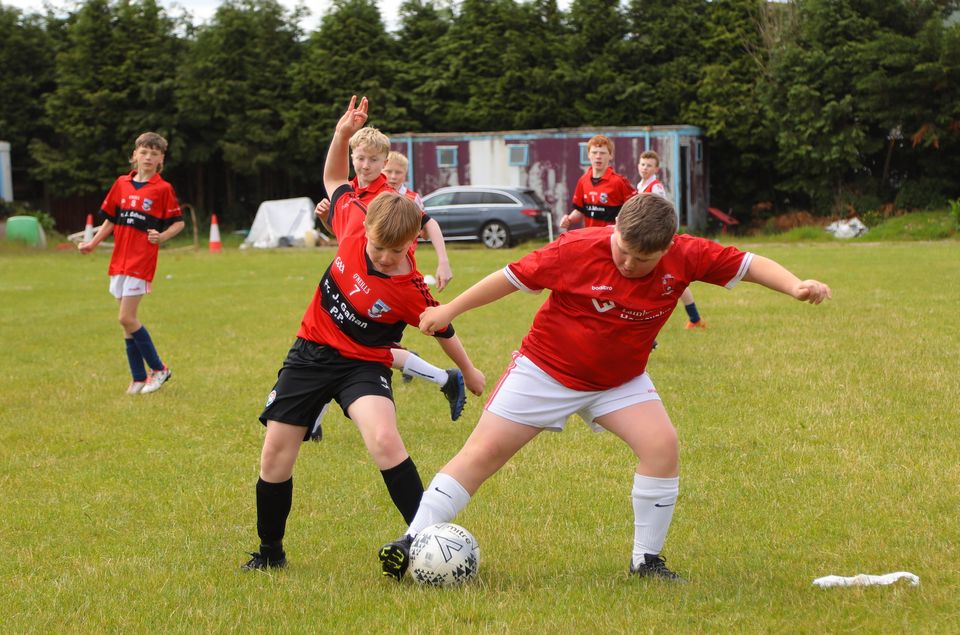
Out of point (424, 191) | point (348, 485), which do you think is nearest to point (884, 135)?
point (424, 191)

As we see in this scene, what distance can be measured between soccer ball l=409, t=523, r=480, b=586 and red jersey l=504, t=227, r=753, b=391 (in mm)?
784

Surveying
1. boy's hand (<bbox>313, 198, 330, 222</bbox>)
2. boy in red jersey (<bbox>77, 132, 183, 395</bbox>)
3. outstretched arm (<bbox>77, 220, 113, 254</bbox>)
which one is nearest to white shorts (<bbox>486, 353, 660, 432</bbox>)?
boy's hand (<bbox>313, 198, 330, 222</bbox>)

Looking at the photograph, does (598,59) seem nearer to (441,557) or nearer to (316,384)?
(316,384)

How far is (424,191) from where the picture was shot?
34.7 m

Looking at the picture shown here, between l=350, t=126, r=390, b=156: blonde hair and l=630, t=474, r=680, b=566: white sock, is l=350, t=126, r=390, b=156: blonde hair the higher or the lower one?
the higher one

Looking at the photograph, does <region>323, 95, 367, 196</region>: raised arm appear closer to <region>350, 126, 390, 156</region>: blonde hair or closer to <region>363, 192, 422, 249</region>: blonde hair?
<region>350, 126, 390, 156</region>: blonde hair

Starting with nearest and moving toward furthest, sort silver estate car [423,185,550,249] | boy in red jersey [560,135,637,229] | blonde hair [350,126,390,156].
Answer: blonde hair [350,126,390,156] → boy in red jersey [560,135,637,229] → silver estate car [423,185,550,249]

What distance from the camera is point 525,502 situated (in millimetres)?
5844

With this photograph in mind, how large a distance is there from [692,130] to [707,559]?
96.4 feet

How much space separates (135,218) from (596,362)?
6.12m

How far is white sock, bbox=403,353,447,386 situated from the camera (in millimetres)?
7773

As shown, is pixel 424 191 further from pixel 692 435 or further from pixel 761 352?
pixel 692 435

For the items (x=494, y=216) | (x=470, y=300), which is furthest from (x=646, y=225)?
(x=494, y=216)

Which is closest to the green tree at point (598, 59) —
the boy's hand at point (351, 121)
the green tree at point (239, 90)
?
the green tree at point (239, 90)
